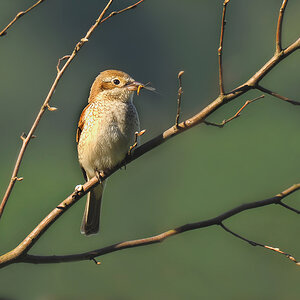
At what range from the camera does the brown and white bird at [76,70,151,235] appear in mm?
4758

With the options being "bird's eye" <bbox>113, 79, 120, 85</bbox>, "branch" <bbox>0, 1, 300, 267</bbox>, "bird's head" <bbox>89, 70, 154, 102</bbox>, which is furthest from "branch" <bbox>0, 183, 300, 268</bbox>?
"bird's eye" <bbox>113, 79, 120, 85</bbox>

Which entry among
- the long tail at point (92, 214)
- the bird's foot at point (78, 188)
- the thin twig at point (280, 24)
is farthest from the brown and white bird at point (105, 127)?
the thin twig at point (280, 24)

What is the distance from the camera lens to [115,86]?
518 cm

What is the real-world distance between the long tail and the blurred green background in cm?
18

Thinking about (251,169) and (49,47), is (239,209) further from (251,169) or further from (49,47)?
(49,47)

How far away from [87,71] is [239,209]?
115 feet

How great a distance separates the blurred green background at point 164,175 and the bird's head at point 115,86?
418mm

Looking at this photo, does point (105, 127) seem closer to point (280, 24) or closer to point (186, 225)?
point (186, 225)

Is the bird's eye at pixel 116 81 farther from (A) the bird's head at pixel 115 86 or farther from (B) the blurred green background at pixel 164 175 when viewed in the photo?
(B) the blurred green background at pixel 164 175

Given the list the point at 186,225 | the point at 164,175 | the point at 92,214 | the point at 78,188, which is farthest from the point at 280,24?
the point at 164,175

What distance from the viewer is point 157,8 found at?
2303 inches

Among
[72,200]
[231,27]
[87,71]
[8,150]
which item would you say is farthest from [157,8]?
[72,200]

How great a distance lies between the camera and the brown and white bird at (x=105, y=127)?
476 centimetres

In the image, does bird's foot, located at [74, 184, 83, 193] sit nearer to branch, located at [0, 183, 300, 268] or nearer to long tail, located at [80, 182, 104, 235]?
branch, located at [0, 183, 300, 268]
